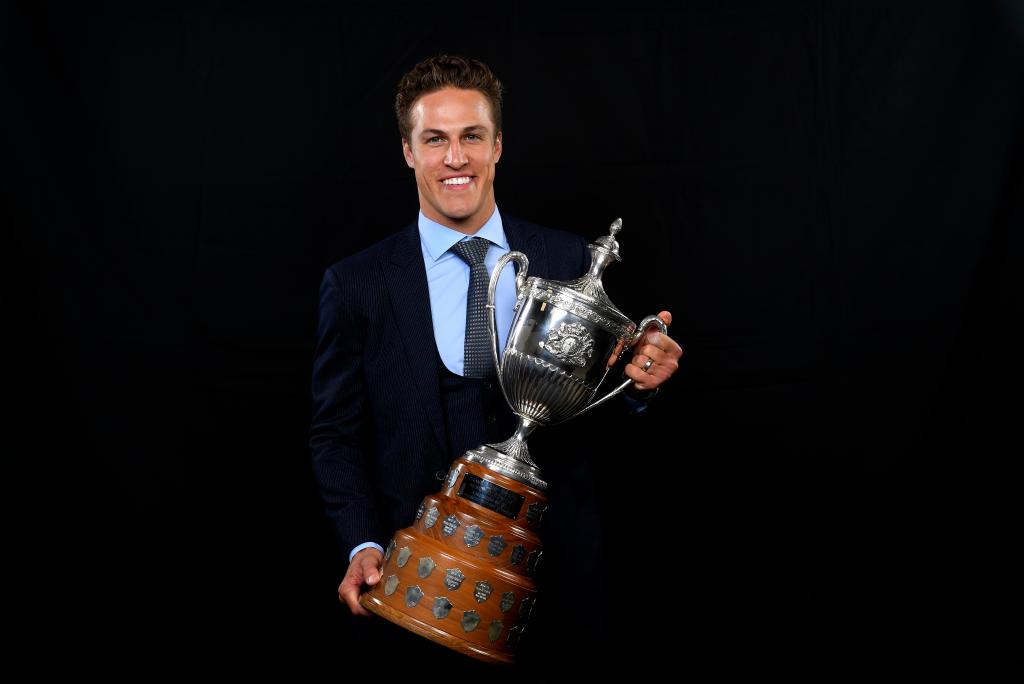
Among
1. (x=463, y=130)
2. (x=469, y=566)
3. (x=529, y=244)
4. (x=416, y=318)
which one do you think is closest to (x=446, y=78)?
(x=463, y=130)

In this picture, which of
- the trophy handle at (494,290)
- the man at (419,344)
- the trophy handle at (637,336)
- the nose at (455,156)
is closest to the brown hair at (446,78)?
Result: the man at (419,344)

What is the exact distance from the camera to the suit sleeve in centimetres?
226

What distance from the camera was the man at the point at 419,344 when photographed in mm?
2229

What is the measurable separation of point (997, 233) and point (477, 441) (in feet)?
5.28

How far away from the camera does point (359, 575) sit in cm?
212

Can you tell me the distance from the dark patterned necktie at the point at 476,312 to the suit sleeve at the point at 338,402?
230 millimetres

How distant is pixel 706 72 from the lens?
304 cm

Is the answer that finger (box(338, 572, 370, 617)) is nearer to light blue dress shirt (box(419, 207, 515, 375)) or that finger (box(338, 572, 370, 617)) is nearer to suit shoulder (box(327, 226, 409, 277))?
light blue dress shirt (box(419, 207, 515, 375))

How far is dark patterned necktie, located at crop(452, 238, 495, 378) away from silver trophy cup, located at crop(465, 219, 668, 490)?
11 centimetres

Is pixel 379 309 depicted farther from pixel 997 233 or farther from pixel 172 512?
pixel 997 233

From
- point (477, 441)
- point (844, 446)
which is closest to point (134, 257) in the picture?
point (477, 441)

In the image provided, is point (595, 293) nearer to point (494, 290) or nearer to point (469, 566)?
point (494, 290)

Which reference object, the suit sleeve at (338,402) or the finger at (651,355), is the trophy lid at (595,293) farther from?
the suit sleeve at (338,402)

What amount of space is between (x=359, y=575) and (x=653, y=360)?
712mm
